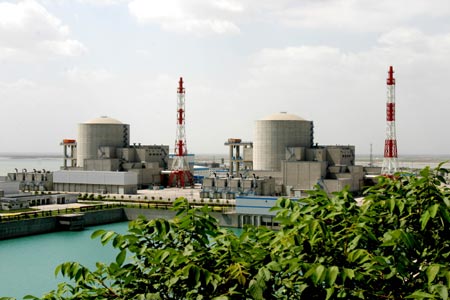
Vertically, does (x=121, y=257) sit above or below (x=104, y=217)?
above

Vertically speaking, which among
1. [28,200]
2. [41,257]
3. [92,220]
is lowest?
[41,257]

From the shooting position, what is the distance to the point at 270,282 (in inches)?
168

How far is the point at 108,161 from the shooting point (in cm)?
5050

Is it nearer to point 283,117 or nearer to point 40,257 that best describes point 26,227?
point 40,257

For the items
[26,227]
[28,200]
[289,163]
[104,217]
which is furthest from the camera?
[289,163]

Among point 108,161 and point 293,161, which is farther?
point 108,161

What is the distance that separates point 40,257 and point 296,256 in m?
22.5

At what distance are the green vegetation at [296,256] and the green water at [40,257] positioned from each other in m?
14.5

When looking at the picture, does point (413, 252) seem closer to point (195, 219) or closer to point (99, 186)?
point (195, 219)

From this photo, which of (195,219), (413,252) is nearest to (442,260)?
(413,252)

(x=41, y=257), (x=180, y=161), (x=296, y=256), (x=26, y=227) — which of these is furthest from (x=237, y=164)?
(x=296, y=256)

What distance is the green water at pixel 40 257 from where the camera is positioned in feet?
63.4

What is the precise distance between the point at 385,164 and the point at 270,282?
41.1 m

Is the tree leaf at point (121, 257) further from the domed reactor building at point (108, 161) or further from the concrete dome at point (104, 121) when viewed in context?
the concrete dome at point (104, 121)
